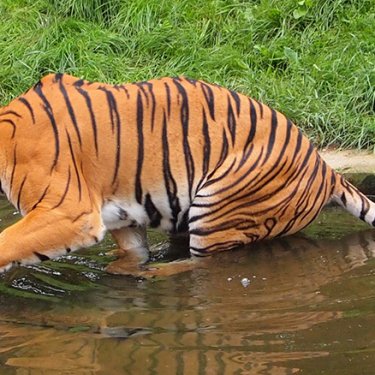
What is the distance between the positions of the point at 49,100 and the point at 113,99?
1.08ft

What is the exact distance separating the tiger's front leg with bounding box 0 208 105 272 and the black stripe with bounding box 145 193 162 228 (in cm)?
35

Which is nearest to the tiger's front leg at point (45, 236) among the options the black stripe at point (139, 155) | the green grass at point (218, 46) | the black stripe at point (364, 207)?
the black stripe at point (139, 155)

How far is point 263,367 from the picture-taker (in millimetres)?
3482

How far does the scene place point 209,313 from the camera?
423 centimetres

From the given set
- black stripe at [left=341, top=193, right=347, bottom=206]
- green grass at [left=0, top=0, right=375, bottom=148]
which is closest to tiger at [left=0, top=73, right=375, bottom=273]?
black stripe at [left=341, top=193, right=347, bottom=206]

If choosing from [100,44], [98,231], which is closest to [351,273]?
[98,231]

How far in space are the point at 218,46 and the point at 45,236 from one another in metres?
3.94

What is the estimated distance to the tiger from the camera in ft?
15.0

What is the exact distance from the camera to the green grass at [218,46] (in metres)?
7.19

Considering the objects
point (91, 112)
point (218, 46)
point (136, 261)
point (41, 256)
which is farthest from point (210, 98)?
point (218, 46)

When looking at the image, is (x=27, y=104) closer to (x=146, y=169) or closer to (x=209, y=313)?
(x=146, y=169)

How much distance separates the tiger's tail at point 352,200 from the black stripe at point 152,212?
1.04 metres

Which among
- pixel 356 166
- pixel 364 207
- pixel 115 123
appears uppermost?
pixel 115 123

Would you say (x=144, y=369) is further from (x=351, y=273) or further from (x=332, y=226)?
(x=332, y=226)
